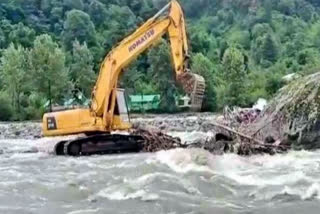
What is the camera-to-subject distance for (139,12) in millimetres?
139875

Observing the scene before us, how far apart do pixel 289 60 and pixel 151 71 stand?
101 ft

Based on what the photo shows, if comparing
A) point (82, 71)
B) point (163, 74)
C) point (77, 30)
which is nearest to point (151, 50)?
point (163, 74)

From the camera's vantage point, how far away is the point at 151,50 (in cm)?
9106

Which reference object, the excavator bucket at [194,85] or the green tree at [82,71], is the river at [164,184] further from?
the green tree at [82,71]

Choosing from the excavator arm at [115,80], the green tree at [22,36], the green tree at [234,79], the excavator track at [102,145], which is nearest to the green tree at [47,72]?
the green tree at [234,79]

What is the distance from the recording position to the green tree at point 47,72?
242 feet

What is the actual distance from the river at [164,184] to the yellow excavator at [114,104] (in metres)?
1.26

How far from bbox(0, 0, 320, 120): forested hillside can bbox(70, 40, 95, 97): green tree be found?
0.09 metres

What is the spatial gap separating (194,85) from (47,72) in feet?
161

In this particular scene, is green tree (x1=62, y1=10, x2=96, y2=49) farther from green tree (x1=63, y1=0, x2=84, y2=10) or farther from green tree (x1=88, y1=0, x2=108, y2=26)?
green tree (x1=63, y1=0, x2=84, y2=10)

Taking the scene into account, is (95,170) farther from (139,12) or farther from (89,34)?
(139,12)

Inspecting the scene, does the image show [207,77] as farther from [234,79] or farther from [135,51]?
[135,51]

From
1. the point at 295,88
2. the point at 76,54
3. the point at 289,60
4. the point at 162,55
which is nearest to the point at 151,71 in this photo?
the point at 162,55

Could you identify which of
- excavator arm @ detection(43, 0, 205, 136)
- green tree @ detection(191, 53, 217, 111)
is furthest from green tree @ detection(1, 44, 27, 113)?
excavator arm @ detection(43, 0, 205, 136)
